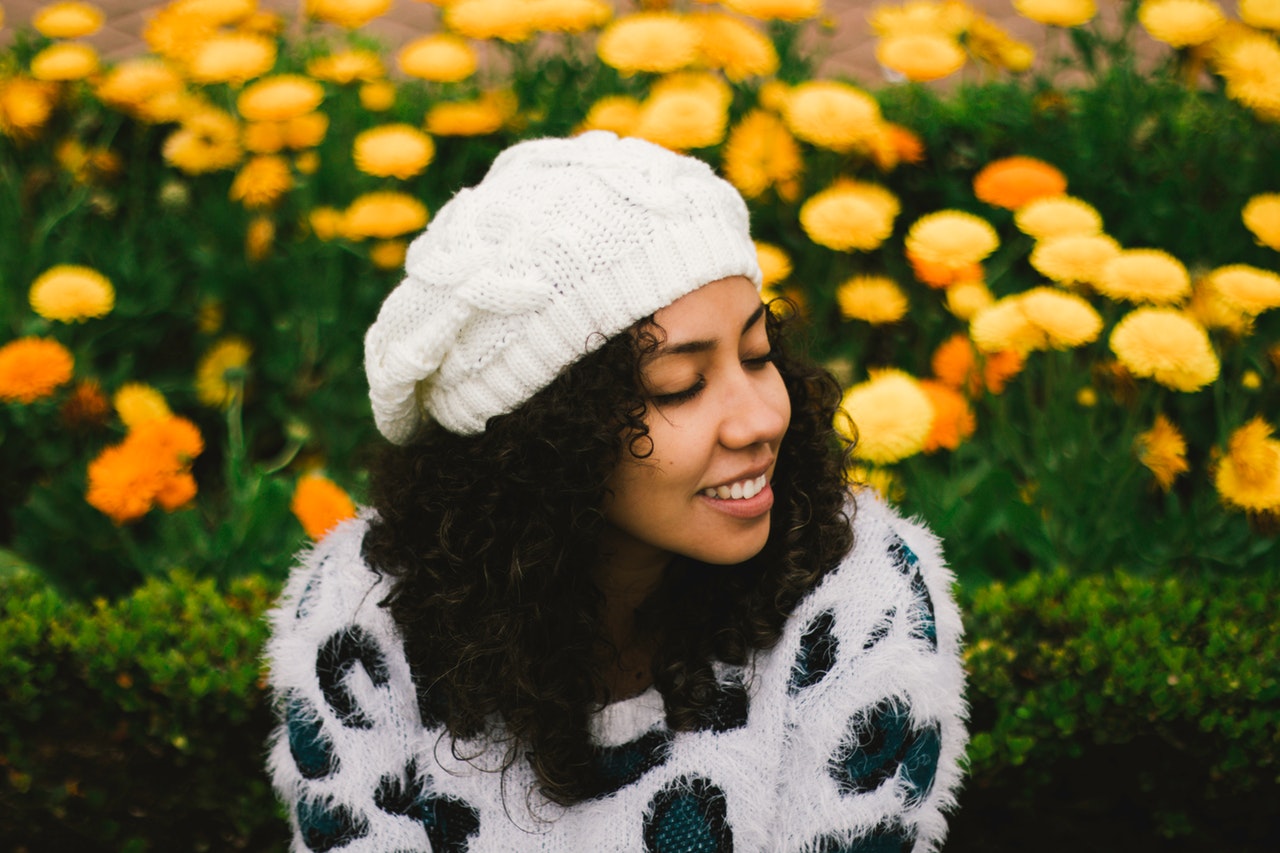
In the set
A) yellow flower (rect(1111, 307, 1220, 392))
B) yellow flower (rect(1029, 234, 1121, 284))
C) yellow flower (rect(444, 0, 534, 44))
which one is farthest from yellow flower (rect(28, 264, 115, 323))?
yellow flower (rect(1111, 307, 1220, 392))

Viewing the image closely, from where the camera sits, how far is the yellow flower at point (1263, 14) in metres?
2.40

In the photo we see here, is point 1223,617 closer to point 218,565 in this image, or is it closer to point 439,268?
point 439,268

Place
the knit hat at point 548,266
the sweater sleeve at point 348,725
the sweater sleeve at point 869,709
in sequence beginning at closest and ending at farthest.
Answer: the knit hat at point 548,266 < the sweater sleeve at point 869,709 < the sweater sleeve at point 348,725

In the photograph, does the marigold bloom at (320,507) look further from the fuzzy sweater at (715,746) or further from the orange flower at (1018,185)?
the orange flower at (1018,185)

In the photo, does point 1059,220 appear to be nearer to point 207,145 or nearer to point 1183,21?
point 1183,21

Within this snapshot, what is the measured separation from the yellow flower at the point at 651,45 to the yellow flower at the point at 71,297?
4.12 ft

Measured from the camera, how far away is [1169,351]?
6.30ft

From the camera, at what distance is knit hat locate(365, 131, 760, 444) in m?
1.32

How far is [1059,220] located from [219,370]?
2.01m

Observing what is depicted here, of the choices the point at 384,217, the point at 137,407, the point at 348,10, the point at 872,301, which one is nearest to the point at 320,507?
the point at 137,407

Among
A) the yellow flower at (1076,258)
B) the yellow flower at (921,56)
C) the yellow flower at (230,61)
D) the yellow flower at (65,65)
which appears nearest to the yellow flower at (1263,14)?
the yellow flower at (921,56)

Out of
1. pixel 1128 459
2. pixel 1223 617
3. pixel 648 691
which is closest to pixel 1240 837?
pixel 1223 617

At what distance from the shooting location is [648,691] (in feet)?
5.28

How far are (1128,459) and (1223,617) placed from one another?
1.09 ft
